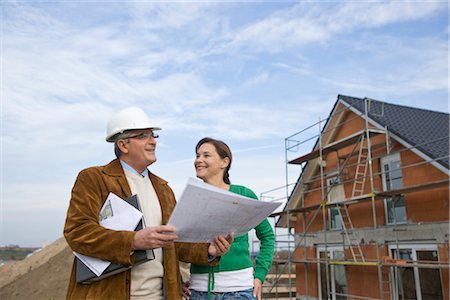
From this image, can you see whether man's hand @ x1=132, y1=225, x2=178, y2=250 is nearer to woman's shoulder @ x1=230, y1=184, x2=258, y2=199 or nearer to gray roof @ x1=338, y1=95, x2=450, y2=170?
woman's shoulder @ x1=230, y1=184, x2=258, y2=199

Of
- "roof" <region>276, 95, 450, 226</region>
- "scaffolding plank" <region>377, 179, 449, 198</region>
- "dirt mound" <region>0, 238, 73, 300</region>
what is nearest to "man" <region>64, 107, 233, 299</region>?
"scaffolding plank" <region>377, 179, 449, 198</region>

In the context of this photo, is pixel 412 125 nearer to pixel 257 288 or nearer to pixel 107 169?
pixel 257 288

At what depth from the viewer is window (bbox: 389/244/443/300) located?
25.7ft

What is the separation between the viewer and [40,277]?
1173cm

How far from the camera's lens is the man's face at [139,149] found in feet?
7.45

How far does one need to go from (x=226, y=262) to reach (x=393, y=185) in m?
7.85

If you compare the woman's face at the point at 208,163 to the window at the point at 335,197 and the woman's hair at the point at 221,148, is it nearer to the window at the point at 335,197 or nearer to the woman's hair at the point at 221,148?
the woman's hair at the point at 221,148

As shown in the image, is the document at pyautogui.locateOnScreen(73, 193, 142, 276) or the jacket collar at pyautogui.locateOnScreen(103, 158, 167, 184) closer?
the document at pyautogui.locateOnScreen(73, 193, 142, 276)

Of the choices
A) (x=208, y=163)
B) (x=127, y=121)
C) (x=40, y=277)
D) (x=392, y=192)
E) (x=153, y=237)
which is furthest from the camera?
(x=40, y=277)

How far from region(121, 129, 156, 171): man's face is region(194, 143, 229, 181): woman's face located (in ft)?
1.40

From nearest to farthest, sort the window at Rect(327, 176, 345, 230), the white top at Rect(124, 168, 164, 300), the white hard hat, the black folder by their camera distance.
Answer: the black folder < the white top at Rect(124, 168, 164, 300) < the white hard hat < the window at Rect(327, 176, 345, 230)

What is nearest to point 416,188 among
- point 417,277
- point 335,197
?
point 417,277

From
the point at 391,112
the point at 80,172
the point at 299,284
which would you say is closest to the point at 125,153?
the point at 80,172

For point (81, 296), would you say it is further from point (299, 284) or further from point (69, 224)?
point (299, 284)
